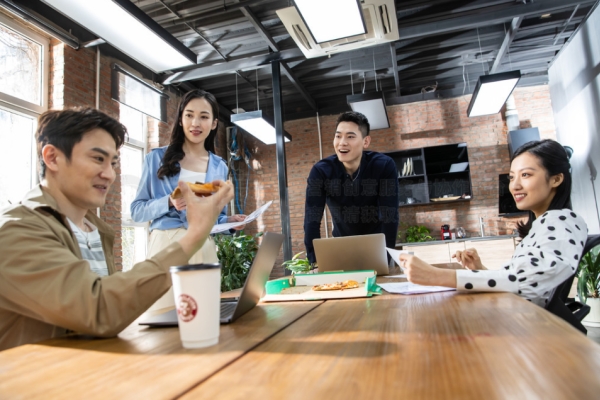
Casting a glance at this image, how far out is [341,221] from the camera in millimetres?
2576

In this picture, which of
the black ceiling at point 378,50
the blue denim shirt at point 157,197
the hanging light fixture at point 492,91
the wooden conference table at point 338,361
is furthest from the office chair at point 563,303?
the black ceiling at point 378,50

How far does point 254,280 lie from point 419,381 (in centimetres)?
62

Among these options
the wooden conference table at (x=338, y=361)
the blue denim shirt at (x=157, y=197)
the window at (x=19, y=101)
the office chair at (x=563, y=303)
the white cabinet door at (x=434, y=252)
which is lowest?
the white cabinet door at (x=434, y=252)

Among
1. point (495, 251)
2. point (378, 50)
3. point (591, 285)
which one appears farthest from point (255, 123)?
point (591, 285)

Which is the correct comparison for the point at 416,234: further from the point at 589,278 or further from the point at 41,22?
the point at 41,22

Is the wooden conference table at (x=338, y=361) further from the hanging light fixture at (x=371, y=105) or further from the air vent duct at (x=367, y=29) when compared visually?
the hanging light fixture at (x=371, y=105)

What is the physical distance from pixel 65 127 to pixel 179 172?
837 mm

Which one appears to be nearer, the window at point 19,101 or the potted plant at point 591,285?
the potted plant at point 591,285

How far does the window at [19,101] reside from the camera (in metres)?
3.80

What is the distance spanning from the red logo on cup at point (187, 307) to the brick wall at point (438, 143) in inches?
252

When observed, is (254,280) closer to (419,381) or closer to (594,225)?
(419,381)

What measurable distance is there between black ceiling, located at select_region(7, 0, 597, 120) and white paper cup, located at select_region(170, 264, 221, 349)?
422cm

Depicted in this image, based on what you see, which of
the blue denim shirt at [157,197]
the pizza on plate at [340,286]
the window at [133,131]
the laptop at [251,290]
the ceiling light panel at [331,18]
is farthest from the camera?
the window at [133,131]

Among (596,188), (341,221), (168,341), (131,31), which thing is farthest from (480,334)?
(596,188)
